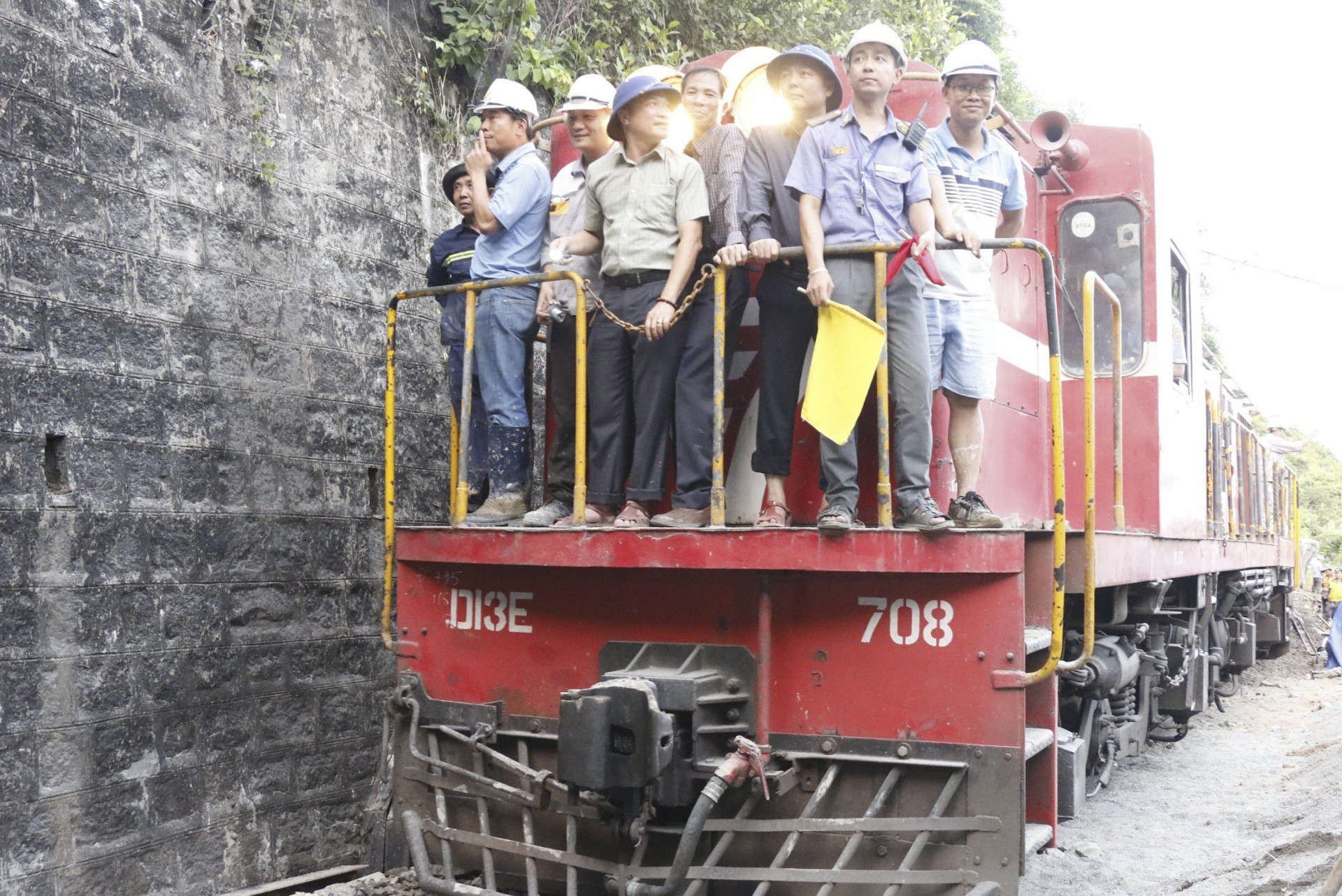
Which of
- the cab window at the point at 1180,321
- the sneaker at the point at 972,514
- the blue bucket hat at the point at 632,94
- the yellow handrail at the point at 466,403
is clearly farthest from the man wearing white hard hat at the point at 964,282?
the cab window at the point at 1180,321

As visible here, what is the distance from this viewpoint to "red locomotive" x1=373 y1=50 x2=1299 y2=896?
335 centimetres

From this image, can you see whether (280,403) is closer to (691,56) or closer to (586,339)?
(586,339)

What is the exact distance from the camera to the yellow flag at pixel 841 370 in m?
3.49

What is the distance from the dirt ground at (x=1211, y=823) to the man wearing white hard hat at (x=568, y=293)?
155 cm

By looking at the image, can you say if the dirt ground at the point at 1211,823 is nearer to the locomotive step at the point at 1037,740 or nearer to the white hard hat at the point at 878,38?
the locomotive step at the point at 1037,740

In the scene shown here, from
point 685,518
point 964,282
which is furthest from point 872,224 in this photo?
point 685,518

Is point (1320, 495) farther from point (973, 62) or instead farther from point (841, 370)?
point (841, 370)

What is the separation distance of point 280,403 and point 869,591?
309 cm

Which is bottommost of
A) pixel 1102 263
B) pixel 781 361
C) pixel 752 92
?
pixel 781 361

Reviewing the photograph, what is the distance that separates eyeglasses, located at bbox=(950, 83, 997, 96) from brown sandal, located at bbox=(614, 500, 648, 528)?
1.90m

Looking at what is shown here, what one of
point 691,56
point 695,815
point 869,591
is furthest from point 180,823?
point 691,56

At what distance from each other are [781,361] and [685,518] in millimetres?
617

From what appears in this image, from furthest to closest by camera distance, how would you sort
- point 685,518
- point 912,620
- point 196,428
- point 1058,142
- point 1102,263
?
point 1102,263 < point 1058,142 < point 196,428 < point 685,518 < point 912,620

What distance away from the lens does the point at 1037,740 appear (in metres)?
3.58
